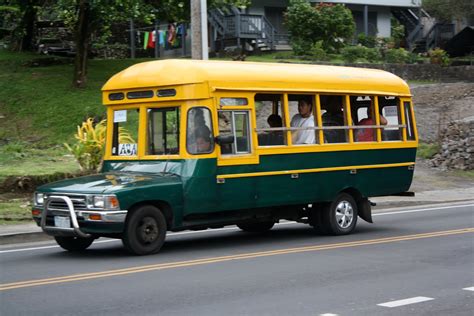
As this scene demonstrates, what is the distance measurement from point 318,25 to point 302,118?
26.1 m

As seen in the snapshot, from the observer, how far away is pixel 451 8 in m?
43.4

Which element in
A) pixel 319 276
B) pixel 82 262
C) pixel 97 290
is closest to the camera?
pixel 97 290

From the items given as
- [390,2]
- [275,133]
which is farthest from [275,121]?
[390,2]

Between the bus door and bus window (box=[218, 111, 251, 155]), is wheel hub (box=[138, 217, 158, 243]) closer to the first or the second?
the bus door

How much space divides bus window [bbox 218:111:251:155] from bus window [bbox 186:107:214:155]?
26cm

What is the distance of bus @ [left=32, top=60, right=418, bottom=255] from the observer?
11.9 m

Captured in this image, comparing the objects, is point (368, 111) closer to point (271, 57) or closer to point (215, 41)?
point (271, 57)

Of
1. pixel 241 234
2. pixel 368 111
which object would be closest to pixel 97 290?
pixel 241 234

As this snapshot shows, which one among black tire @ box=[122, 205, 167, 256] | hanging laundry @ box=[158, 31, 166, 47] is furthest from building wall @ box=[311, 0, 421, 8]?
black tire @ box=[122, 205, 167, 256]

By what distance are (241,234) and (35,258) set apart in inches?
166

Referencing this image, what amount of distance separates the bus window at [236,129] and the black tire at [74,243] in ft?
8.22

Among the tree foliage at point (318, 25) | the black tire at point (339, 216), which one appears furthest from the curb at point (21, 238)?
the tree foliage at point (318, 25)

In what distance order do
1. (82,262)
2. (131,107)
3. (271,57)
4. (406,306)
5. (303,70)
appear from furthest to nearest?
(271,57) < (303,70) < (131,107) < (82,262) < (406,306)

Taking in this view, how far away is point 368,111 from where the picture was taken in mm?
15375
